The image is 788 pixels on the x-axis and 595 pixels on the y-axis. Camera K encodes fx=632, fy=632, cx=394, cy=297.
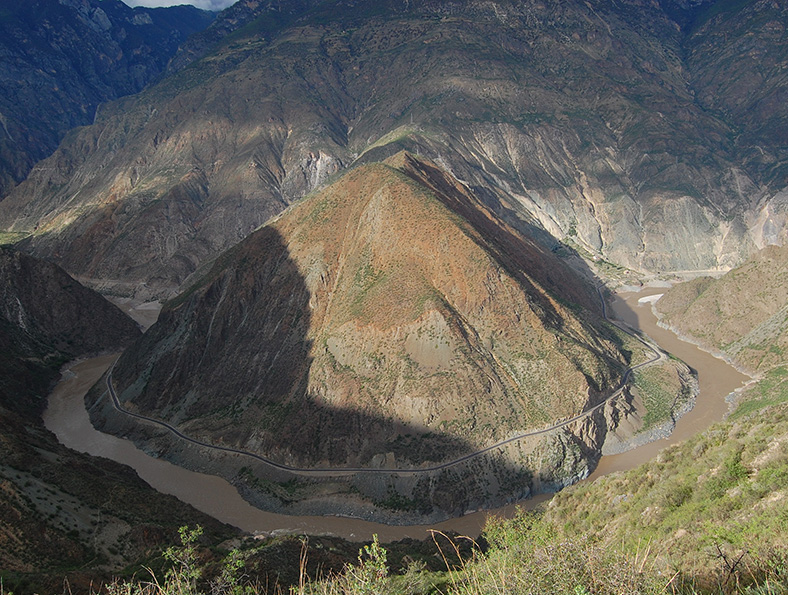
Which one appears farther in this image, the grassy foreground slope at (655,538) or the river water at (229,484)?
the river water at (229,484)

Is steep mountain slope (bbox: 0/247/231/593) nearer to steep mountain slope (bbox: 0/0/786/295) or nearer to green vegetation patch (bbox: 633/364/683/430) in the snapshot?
green vegetation patch (bbox: 633/364/683/430)

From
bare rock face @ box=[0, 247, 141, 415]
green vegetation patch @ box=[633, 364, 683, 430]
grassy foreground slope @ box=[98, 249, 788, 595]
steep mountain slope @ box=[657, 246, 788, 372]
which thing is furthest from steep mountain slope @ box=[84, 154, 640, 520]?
bare rock face @ box=[0, 247, 141, 415]

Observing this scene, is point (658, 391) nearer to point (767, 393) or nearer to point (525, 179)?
point (767, 393)

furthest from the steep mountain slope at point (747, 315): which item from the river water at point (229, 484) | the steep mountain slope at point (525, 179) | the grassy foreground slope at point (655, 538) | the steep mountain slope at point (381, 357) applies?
the grassy foreground slope at point (655, 538)

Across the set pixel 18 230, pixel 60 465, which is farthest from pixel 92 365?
pixel 18 230

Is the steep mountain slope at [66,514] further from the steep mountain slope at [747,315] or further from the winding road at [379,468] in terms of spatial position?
the steep mountain slope at [747,315]

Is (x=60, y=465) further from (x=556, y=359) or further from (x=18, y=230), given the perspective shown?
(x=18, y=230)

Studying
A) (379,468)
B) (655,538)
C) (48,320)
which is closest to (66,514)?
(379,468)
